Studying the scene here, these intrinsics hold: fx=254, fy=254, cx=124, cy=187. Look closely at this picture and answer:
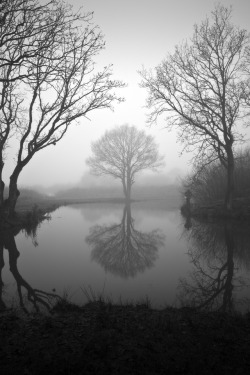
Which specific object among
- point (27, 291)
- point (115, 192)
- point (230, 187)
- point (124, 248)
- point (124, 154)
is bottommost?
point (27, 291)

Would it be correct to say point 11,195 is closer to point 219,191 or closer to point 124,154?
point 219,191

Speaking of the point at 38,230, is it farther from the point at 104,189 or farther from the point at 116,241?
the point at 104,189

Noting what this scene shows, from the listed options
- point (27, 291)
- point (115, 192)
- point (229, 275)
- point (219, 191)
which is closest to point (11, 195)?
point (27, 291)

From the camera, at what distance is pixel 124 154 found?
143ft

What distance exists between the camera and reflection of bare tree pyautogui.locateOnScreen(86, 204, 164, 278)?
734 cm

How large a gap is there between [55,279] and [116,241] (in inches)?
187

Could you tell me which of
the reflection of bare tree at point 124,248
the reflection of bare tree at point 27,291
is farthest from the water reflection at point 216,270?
the reflection of bare tree at point 27,291

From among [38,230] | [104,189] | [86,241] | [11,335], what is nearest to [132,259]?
[86,241]

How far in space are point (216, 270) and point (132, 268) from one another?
2.28m

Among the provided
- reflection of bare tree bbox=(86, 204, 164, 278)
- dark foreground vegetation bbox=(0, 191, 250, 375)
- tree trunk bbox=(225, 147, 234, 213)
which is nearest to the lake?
reflection of bare tree bbox=(86, 204, 164, 278)

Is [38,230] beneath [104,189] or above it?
beneath

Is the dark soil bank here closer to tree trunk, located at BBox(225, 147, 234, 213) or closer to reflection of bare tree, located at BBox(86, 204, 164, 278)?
reflection of bare tree, located at BBox(86, 204, 164, 278)

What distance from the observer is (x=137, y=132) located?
44812 millimetres

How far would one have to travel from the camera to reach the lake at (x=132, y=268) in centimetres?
521
